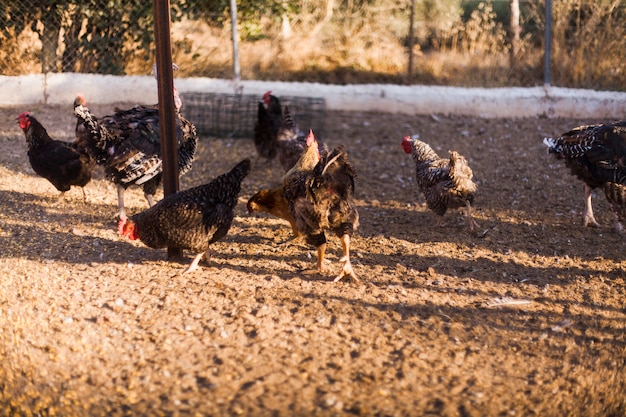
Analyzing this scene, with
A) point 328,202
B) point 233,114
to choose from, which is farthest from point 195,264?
point 233,114

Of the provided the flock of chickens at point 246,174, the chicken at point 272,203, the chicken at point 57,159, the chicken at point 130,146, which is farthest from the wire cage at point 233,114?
the chicken at point 272,203

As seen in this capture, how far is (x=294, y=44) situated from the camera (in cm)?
1238

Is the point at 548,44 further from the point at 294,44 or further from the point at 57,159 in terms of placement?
the point at 57,159

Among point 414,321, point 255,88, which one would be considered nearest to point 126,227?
point 414,321

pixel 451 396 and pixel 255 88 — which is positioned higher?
pixel 255 88

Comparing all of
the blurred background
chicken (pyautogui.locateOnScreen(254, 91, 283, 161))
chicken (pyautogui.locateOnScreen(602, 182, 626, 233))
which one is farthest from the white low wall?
chicken (pyautogui.locateOnScreen(602, 182, 626, 233))

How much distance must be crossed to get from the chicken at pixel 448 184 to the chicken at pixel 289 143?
1.36m

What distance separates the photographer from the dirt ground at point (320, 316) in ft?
11.6

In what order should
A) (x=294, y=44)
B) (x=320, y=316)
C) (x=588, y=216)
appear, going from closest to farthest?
(x=320, y=316), (x=588, y=216), (x=294, y=44)

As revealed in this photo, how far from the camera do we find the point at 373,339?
4086mm

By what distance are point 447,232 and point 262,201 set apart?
1727mm

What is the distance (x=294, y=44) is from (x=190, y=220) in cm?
808

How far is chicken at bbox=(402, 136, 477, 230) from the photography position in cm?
590

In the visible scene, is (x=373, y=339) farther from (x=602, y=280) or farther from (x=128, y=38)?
(x=128, y=38)
